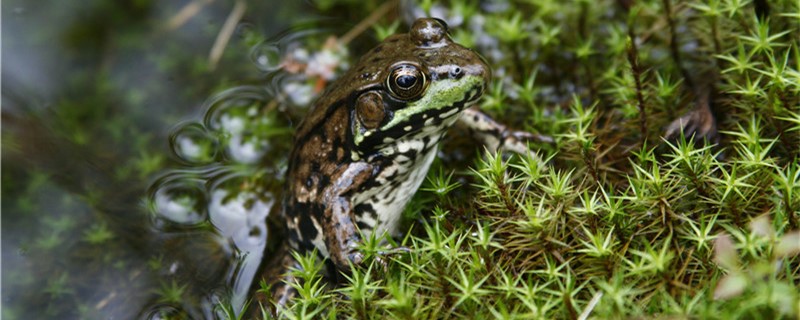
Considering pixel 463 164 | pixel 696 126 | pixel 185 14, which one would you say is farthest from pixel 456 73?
pixel 185 14

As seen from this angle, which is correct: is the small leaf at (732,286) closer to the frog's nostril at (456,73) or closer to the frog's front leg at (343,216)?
the frog's nostril at (456,73)

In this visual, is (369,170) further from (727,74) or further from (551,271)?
(727,74)

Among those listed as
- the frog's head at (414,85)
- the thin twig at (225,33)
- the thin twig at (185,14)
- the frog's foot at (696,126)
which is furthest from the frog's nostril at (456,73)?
the thin twig at (185,14)

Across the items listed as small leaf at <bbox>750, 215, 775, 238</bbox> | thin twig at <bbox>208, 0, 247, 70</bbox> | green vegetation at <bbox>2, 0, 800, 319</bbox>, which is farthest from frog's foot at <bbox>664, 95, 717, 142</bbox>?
thin twig at <bbox>208, 0, 247, 70</bbox>

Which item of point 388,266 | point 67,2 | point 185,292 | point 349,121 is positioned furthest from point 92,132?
point 388,266

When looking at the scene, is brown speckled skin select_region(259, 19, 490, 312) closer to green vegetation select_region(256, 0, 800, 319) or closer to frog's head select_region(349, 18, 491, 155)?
frog's head select_region(349, 18, 491, 155)

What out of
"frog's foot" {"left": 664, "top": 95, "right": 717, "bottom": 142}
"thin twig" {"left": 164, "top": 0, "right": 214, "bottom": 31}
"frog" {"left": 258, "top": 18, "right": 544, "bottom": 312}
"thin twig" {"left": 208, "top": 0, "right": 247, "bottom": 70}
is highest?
"thin twig" {"left": 164, "top": 0, "right": 214, "bottom": 31}
